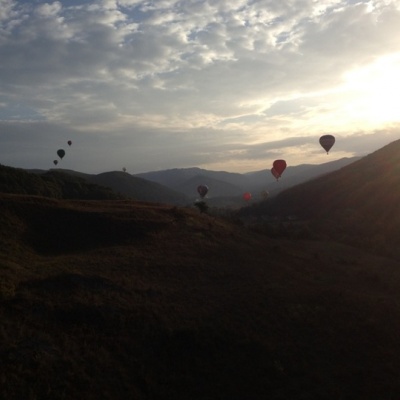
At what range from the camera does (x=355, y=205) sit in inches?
3029

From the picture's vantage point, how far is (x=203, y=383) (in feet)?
59.3

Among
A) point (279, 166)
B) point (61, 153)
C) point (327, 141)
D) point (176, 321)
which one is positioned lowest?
point (176, 321)

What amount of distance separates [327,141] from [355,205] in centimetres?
2243

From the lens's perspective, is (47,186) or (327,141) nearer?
(327,141)

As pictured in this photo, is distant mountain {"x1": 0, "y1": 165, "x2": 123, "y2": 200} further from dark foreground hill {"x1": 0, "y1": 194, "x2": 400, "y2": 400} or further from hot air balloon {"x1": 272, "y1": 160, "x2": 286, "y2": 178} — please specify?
dark foreground hill {"x1": 0, "y1": 194, "x2": 400, "y2": 400}

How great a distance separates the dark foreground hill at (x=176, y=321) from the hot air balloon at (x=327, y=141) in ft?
71.5

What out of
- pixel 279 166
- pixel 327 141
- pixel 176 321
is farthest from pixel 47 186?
pixel 176 321

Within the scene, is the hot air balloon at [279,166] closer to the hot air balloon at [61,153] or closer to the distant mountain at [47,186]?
the distant mountain at [47,186]

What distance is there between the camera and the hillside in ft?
200

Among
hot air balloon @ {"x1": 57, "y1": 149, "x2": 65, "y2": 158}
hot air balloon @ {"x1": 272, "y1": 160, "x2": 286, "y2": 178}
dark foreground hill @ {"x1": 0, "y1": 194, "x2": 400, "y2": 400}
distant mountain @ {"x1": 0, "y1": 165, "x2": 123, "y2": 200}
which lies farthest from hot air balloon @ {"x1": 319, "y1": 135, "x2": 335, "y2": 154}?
hot air balloon @ {"x1": 57, "y1": 149, "x2": 65, "y2": 158}

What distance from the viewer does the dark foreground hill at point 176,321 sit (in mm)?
17234

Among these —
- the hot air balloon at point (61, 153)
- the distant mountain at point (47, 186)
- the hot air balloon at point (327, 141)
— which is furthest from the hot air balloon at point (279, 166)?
the hot air balloon at point (61, 153)

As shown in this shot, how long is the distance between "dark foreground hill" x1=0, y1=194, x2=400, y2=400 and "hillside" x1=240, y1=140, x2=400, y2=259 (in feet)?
73.7

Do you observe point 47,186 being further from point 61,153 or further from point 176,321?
point 176,321
